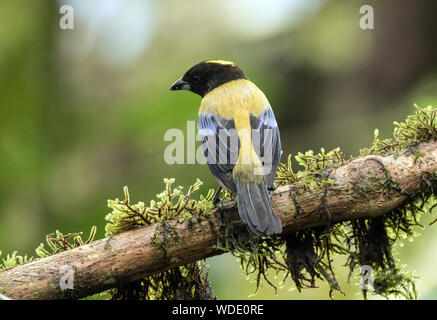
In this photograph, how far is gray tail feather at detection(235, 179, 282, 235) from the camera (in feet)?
10.00

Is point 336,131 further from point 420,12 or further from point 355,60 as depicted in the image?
point 420,12

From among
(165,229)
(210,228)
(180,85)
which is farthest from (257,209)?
(180,85)

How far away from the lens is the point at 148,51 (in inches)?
316

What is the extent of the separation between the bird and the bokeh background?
528 mm

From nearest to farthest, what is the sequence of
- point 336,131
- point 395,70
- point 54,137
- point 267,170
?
point 267,170 < point 54,137 < point 336,131 < point 395,70

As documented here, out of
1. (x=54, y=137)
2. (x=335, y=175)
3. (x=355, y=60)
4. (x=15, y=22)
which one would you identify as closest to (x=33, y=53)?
(x=15, y=22)

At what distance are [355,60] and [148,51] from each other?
284 centimetres

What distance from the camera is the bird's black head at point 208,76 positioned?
482 centimetres

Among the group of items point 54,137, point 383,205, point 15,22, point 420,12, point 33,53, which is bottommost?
point 383,205

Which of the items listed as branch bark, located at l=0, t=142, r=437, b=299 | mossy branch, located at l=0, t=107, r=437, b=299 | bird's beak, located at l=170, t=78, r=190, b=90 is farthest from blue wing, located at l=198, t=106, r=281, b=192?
bird's beak, located at l=170, t=78, r=190, b=90

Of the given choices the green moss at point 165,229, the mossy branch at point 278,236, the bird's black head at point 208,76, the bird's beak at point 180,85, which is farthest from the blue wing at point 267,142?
the bird's beak at point 180,85

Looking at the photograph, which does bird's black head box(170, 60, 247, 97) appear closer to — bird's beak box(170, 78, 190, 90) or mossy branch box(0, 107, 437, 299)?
bird's beak box(170, 78, 190, 90)

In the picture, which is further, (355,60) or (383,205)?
(355,60)

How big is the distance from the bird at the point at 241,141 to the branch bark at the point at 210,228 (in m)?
0.15
